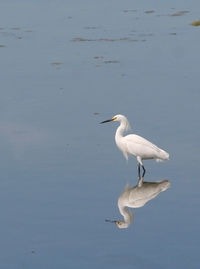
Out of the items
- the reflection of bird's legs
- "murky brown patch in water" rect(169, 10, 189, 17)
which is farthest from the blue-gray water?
the reflection of bird's legs

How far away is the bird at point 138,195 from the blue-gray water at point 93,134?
0.39 ft

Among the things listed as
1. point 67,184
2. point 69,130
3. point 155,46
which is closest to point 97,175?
point 67,184

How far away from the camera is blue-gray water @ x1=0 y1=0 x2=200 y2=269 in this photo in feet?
35.9

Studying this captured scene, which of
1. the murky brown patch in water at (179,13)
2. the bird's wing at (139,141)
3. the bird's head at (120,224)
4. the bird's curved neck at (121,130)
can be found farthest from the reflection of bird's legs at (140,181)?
the murky brown patch in water at (179,13)

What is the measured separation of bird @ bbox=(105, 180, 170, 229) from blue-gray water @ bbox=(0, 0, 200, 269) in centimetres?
12

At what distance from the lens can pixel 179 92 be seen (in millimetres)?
18672

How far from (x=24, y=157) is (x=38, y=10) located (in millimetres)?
16211

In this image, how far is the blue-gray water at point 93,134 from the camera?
1093cm

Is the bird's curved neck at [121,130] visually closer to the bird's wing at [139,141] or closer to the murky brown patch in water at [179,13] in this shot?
the bird's wing at [139,141]

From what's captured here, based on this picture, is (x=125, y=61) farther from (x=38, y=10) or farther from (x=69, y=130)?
(x=38, y=10)

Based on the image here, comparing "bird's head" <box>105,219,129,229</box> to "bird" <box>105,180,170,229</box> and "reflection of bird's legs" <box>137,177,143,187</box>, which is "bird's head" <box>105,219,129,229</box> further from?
"reflection of bird's legs" <box>137,177,143,187</box>

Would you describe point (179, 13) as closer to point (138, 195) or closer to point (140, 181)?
point (140, 181)

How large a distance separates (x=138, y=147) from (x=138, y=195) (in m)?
1.40

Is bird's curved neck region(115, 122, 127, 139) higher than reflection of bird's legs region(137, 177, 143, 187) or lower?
higher
